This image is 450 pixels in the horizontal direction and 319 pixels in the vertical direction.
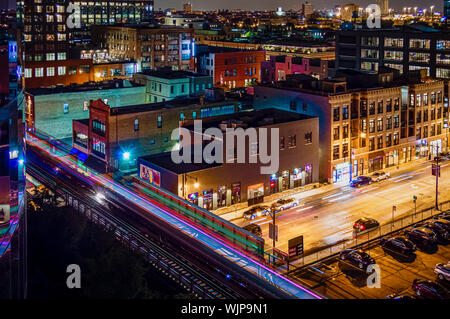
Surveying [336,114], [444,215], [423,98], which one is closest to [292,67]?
[423,98]

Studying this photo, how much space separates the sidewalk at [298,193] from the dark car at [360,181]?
4.24 ft

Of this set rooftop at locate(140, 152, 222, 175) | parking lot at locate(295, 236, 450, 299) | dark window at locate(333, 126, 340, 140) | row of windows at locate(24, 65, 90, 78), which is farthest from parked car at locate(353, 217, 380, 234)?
row of windows at locate(24, 65, 90, 78)

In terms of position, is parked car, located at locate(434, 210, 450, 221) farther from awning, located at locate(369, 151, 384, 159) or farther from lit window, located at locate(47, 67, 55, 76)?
lit window, located at locate(47, 67, 55, 76)

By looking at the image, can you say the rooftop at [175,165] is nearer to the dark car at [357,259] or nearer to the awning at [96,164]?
the awning at [96,164]

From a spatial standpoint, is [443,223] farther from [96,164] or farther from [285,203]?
[96,164]

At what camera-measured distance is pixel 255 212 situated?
4059 cm

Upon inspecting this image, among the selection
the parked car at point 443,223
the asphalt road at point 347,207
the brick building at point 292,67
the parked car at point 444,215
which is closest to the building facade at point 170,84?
the brick building at point 292,67

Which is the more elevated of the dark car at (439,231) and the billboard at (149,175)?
the billboard at (149,175)

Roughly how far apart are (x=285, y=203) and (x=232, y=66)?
57.0m

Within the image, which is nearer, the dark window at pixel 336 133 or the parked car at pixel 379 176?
the dark window at pixel 336 133

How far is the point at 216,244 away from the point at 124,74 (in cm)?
6595

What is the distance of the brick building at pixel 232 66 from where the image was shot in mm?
94312
